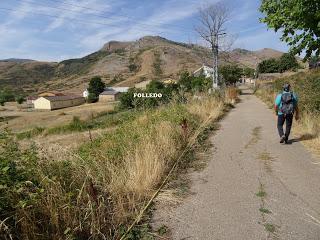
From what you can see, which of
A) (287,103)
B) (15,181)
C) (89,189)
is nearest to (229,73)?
(287,103)

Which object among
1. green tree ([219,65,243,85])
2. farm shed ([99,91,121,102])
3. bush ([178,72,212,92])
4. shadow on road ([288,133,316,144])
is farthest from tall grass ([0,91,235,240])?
farm shed ([99,91,121,102])

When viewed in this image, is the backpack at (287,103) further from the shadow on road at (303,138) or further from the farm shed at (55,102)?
the farm shed at (55,102)

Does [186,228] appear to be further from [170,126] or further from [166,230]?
[170,126]

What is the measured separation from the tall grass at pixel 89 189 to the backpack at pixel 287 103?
387cm

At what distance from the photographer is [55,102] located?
93.7 m

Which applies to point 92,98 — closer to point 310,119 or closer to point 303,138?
point 310,119

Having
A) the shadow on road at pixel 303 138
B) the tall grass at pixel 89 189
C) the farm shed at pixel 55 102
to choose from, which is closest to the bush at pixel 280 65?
the farm shed at pixel 55 102

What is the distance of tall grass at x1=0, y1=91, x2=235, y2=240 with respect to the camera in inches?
144

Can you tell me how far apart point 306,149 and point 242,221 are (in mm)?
5326

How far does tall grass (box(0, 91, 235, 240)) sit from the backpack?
12.7 ft

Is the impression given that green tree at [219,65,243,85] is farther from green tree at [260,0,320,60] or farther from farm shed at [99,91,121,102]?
green tree at [260,0,320,60]

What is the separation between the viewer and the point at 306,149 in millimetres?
9141

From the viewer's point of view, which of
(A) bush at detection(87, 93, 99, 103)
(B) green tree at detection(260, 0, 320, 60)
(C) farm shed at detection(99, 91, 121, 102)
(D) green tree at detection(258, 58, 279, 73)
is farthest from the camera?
(A) bush at detection(87, 93, 99, 103)

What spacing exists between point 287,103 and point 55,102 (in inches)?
3560
